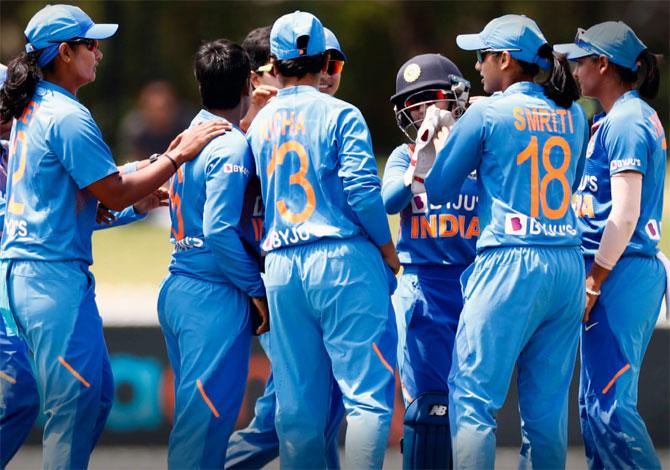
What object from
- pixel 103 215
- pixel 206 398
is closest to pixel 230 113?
pixel 103 215

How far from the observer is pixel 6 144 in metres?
6.39

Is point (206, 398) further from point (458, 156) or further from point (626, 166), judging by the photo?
point (626, 166)

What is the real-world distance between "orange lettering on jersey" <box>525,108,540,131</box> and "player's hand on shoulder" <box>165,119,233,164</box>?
143 cm

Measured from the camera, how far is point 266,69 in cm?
617

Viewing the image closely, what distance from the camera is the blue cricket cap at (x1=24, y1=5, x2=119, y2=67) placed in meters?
5.77

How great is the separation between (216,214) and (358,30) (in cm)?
1404

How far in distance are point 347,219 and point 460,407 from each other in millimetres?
990

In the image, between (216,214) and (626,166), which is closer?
(216,214)

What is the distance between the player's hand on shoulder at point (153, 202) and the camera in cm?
640

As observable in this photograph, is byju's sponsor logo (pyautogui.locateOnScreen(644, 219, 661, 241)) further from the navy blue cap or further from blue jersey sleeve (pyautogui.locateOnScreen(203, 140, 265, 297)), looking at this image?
blue jersey sleeve (pyautogui.locateOnScreen(203, 140, 265, 297))

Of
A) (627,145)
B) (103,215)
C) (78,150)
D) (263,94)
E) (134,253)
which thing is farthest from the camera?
(134,253)

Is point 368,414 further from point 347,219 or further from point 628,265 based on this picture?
point 628,265

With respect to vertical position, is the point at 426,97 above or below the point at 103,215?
above

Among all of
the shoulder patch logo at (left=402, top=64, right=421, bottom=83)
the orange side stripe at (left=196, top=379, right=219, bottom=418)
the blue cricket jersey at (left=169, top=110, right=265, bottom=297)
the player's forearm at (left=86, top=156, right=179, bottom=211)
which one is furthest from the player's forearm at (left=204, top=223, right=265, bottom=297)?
the shoulder patch logo at (left=402, top=64, right=421, bottom=83)
